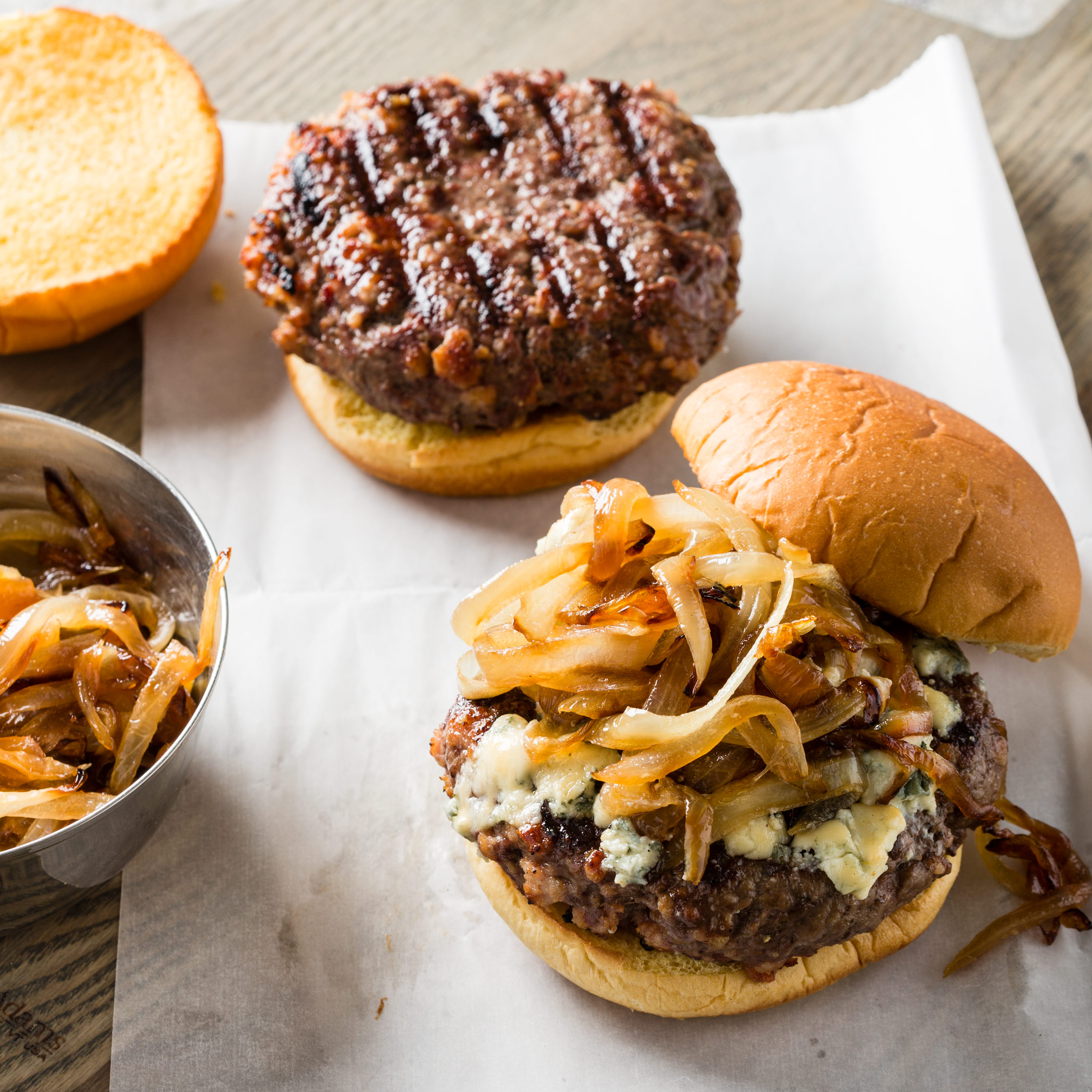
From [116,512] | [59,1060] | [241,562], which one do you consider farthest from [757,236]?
[59,1060]

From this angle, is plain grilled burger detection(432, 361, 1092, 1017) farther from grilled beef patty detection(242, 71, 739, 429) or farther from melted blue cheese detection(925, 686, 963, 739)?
grilled beef patty detection(242, 71, 739, 429)

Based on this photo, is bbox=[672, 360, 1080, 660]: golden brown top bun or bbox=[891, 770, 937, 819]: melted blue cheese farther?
bbox=[672, 360, 1080, 660]: golden brown top bun

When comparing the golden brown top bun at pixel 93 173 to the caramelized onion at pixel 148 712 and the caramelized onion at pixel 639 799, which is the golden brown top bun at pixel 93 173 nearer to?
the caramelized onion at pixel 148 712

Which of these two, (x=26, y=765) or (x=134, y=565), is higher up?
(x=26, y=765)

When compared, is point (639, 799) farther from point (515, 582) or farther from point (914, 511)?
point (914, 511)

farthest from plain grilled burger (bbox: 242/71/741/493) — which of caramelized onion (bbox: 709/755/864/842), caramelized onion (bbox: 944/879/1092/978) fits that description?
caramelized onion (bbox: 944/879/1092/978)

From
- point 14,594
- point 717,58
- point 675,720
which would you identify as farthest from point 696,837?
point 717,58

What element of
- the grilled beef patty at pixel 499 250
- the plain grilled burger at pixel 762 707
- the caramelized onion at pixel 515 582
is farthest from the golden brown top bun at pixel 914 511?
the grilled beef patty at pixel 499 250
